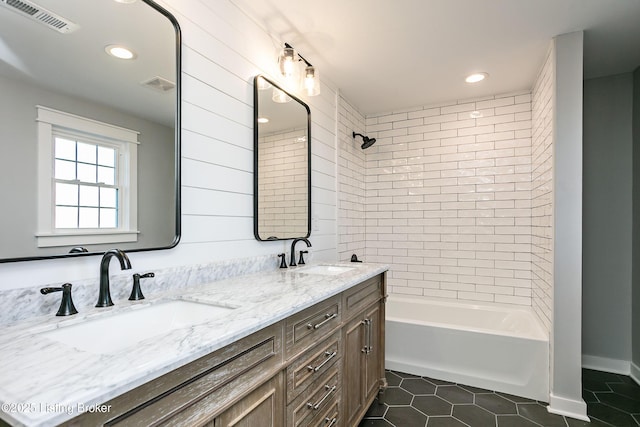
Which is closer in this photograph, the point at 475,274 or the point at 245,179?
the point at 245,179

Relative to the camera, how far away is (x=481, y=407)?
230 centimetres

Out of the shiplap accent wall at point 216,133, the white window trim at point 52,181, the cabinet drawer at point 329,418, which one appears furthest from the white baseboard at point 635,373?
the white window trim at point 52,181

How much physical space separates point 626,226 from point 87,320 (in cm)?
373

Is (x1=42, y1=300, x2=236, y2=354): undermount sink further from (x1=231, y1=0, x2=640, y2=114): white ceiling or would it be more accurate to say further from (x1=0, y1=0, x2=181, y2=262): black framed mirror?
(x1=231, y1=0, x2=640, y2=114): white ceiling

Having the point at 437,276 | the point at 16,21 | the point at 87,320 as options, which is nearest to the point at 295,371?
the point at 87,320

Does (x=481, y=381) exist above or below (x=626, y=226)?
below

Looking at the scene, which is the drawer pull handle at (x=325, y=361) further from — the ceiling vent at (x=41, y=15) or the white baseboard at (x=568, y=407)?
the white baseboard at (x=568, y=407)

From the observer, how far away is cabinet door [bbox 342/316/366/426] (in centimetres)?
175

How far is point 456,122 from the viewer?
3414 millimetres

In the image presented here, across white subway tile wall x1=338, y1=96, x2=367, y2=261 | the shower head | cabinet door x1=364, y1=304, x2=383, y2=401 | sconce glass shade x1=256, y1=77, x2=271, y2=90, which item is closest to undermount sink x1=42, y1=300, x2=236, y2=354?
cabinet door x1=364, y1=304, x2=383, y2=401

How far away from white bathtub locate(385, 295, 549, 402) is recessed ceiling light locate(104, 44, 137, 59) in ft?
8.43

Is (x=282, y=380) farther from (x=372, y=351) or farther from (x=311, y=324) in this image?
(x=372, y=351)

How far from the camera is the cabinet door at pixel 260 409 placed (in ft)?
3.13

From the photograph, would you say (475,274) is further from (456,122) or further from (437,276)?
(456,122)
